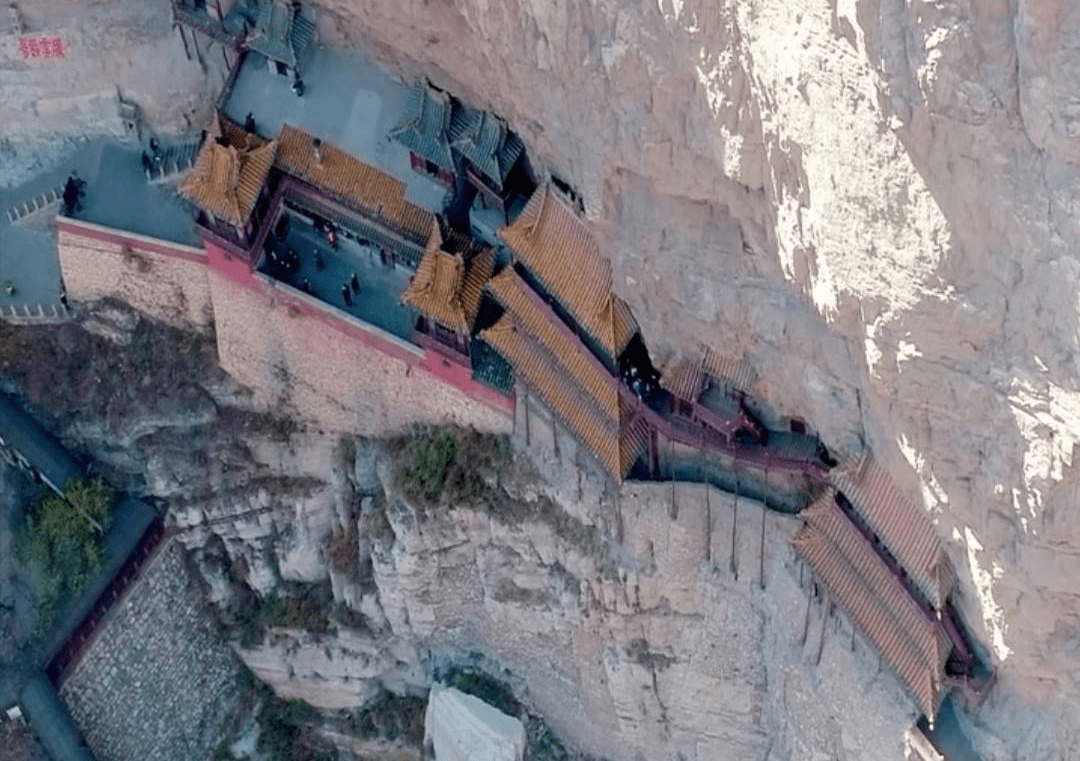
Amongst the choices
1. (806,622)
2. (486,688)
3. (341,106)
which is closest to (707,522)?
(806,622)

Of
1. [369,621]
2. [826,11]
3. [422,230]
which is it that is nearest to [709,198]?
[826,11]

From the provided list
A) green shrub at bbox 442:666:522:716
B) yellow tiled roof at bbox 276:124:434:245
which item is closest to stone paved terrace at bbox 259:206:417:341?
yellow tiled roof at bbox 276:124:434:245

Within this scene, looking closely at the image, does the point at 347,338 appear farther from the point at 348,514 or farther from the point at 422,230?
the point at 348,514

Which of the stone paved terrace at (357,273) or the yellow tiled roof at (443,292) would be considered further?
the stone paved terrace at (357,273)

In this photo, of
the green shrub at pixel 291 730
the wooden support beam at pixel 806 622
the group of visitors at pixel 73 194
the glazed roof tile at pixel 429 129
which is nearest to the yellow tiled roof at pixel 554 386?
the glazed roof tile at pixel 429 129

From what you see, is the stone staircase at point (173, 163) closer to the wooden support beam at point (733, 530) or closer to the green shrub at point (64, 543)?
the green shrub at point (64, 543)
